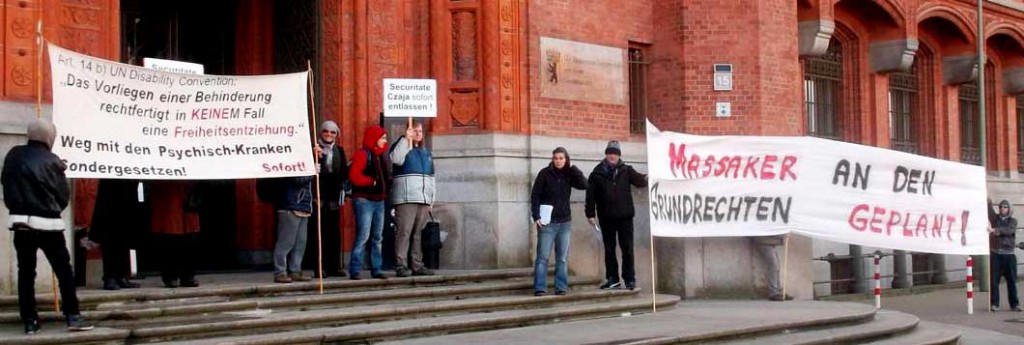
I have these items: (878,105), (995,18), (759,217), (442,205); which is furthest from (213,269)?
(995,18)

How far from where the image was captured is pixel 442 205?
17.2 metres

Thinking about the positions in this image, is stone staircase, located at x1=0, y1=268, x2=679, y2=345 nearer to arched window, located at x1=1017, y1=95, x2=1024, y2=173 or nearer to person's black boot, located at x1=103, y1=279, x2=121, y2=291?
person's black boot, located at x1=103, y1=279, x2=121, y2=291

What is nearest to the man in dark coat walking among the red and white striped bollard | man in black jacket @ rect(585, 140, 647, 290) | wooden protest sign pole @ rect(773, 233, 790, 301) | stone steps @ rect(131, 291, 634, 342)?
stone steps @ rect(131, 291, 634, 342)

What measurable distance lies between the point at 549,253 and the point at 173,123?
180 inches

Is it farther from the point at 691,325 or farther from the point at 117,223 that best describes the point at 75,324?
the point at 691,325

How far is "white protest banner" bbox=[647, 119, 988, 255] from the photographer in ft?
57.6

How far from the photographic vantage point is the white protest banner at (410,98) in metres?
15.8

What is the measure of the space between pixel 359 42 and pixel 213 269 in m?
3.24

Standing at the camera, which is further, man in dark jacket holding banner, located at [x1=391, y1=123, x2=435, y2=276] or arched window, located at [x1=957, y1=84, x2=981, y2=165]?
arched window, located at [x1=957, y1=84, x2=981, y2=165]

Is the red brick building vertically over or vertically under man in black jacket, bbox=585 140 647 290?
over

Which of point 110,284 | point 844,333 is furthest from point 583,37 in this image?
point 110,284

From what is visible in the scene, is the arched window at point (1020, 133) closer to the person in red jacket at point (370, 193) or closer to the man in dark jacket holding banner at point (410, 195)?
the man in dark jacket holding banner at point (410, 195)

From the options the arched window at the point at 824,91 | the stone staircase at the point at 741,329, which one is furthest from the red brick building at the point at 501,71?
the arched window at the point at 824,91

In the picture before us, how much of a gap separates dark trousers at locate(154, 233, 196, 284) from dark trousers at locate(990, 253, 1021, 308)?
12080 mm
